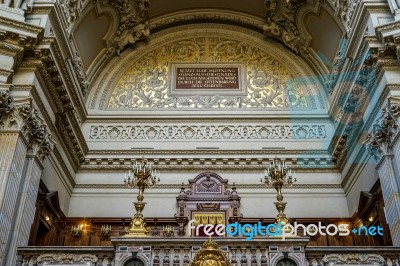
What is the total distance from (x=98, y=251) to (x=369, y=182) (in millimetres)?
6751

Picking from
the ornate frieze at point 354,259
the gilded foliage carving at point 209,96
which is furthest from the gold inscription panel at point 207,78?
the ornate frieze at point 354,259

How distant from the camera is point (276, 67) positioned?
16.2 metres

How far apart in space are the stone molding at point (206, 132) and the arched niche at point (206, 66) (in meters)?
0.54

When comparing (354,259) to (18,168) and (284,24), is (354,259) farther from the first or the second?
(284,24)

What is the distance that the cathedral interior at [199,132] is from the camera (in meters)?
8.98

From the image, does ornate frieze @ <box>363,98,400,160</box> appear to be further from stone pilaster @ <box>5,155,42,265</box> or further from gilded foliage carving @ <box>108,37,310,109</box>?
stone pilaster @ <box>5,155,42,265</box>

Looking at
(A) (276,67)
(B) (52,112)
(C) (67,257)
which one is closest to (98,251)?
(C) (67,257)

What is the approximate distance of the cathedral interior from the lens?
8.98 m

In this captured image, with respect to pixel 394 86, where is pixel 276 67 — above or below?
above

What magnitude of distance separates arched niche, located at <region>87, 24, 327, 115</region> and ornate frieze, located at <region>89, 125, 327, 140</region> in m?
0.54

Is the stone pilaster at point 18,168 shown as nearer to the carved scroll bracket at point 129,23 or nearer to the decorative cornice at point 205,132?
the decorative cornice at point 205,132

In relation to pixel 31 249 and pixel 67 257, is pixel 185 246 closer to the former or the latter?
pixel 67 257

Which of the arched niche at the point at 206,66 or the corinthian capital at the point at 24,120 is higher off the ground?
the arched niche at the point at 206,66

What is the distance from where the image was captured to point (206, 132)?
1461 cm
